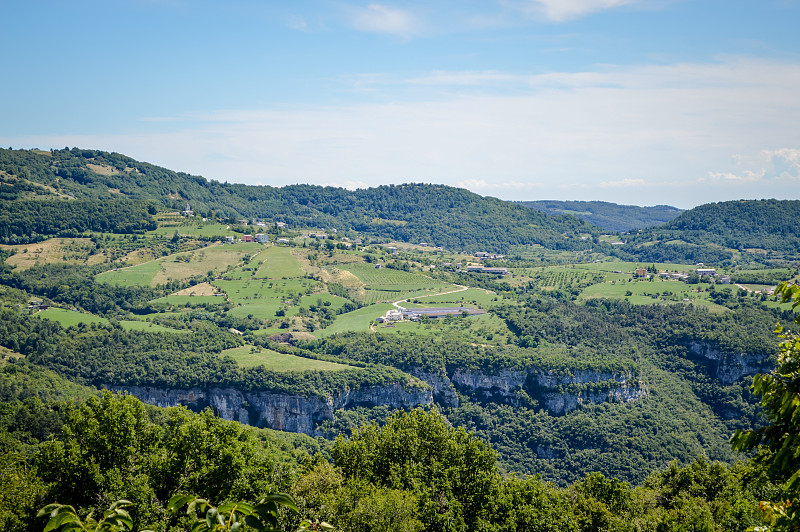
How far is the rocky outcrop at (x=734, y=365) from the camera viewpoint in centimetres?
13838

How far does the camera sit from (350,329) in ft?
513

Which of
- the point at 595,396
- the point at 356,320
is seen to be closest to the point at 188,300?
the point at 356,320

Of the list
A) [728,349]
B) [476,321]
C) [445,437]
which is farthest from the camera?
[476,321]

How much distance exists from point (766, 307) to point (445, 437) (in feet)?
517

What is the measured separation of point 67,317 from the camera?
14912cm

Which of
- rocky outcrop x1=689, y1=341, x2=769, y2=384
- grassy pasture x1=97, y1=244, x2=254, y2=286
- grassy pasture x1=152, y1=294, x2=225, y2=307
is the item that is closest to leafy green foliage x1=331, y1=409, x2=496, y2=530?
rocky outcrop x1=689, y1=341, x2=769, y2=384

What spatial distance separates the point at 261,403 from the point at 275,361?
10358mm

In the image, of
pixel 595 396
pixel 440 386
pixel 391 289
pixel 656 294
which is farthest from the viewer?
pixel 391 289

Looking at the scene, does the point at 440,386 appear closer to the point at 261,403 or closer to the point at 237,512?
the point at 261,403

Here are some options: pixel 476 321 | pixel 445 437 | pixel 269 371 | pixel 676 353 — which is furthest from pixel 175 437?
pixel 676 353

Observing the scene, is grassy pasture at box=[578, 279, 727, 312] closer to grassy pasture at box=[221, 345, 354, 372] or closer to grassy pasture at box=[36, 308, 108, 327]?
grassy pasture at box=[221, 345, 354, 372]

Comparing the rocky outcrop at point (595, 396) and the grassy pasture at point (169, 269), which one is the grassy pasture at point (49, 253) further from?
the rocky outcrop at point (595, 396)

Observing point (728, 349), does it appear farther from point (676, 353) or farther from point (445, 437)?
point (445, 437)

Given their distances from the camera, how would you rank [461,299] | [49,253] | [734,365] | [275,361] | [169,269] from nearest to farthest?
1. [275,361]
2. [734,365]
3. [461,299]
4. [169,269]
5. [49,253]
